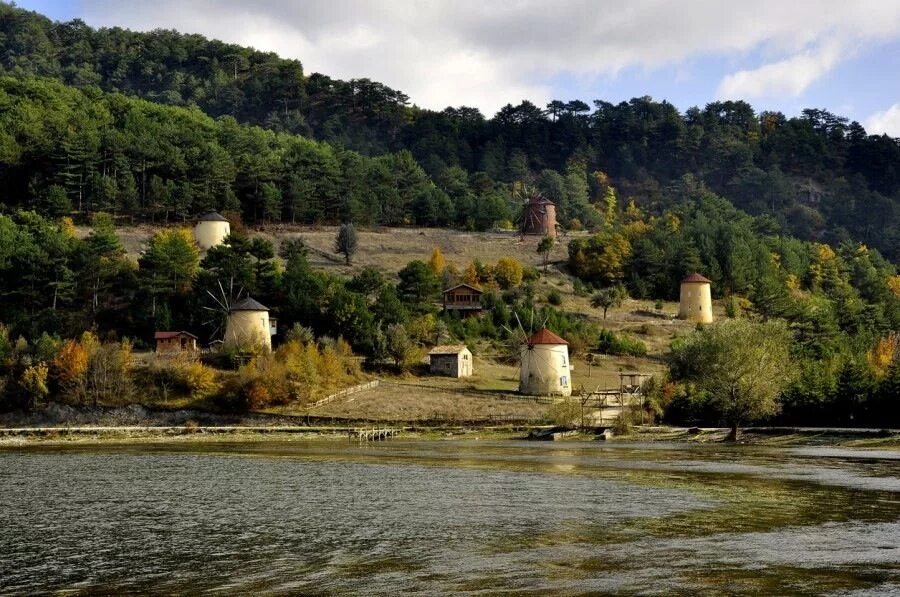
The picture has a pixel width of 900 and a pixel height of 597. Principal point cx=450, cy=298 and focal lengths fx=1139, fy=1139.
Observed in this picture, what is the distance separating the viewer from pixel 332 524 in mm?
31594

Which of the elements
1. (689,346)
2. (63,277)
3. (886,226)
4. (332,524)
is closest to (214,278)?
(63,277)

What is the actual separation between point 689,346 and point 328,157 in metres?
76.9

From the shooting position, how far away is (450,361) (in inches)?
3356

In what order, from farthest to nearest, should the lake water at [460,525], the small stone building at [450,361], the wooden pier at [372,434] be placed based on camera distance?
the small stone building at [450,361] → the wooden pier at [372,434] → the lake water at [460,525]

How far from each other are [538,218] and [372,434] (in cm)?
7186

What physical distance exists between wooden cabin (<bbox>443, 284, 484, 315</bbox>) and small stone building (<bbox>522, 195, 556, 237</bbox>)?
115 ft

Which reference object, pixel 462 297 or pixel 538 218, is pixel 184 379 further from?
pixel 538 218

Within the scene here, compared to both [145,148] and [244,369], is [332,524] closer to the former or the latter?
[244,369]

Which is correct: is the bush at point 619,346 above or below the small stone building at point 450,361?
above

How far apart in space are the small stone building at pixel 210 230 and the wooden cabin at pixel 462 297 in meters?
24.4

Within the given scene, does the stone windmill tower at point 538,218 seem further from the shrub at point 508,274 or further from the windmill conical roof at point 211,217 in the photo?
the windmill conical roof at point 211,217

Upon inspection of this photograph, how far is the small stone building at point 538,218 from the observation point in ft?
452

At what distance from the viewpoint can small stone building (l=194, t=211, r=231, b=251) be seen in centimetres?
11262

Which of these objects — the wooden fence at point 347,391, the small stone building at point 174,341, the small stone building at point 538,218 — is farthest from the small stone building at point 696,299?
the small stone building at point 174,341
